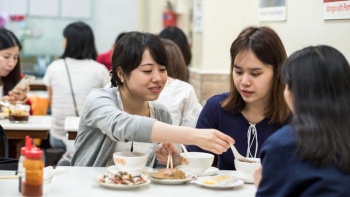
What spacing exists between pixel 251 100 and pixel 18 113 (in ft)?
7.43

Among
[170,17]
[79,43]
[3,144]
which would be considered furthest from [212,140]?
[170,17]

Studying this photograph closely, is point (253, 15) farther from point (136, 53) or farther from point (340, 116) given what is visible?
point (340, 116)

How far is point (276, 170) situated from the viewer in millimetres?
1868

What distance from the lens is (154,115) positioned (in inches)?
122

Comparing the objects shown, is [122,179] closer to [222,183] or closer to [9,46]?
[222,183]

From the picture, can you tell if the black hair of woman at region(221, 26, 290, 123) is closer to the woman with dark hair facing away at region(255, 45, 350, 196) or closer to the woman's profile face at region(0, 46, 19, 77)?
the woman with dark hair facing away at region(255, 45, 350, 196)

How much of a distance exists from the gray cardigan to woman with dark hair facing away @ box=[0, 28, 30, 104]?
2.04 m

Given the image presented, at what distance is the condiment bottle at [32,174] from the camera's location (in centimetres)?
225

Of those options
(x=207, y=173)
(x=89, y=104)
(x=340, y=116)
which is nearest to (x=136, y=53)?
(x=89, y=104)

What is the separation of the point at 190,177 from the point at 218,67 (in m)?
3.37

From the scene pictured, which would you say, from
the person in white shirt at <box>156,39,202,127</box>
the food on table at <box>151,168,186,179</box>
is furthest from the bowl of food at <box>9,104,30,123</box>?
the food on table at <box>151,168,186,179</box>

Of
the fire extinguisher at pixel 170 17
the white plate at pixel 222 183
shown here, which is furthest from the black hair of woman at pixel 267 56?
the fire extinguisher at pixel 170 17

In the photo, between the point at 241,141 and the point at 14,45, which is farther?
the point at 14,45

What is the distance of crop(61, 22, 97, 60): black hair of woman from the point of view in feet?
18.8
